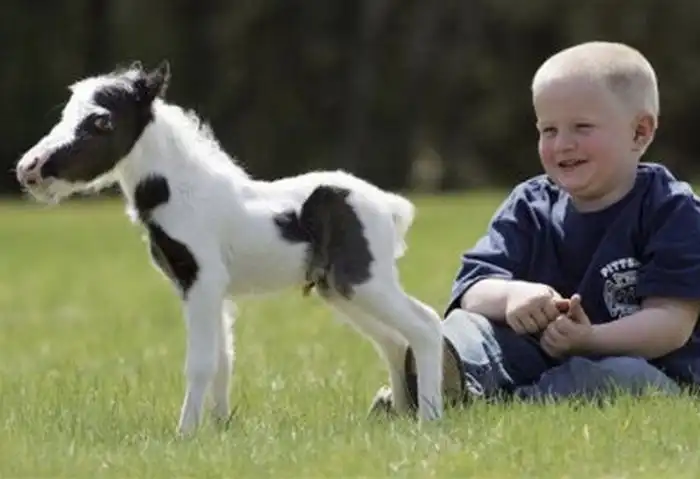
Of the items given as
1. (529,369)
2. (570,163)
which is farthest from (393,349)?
(570,163)

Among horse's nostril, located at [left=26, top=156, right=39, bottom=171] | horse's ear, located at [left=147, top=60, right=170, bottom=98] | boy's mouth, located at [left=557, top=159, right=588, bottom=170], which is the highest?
horse's ear, located at [left=147, top=60, right=170, bottom=98]

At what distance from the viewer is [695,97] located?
3512 centimetres

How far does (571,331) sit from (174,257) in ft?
4.91

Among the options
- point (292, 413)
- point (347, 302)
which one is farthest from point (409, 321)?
point (292, 413)

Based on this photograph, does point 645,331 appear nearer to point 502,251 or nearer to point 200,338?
point 502,251

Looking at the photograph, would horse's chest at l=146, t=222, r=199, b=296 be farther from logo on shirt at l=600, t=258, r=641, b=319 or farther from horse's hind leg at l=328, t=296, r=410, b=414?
logo on shirt at l=600, t=258, r=641, b=319

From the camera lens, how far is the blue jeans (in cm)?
595

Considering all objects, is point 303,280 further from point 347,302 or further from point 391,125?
point 391,125

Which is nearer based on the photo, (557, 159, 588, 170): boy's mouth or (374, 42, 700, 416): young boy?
(374, 42, 700, 416): young boy

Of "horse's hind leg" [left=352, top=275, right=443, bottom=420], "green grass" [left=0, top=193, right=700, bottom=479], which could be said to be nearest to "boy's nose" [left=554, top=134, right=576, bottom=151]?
"horse's hind leg" [left=352, top=275, right=443, bottom=420]

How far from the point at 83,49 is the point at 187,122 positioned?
96.9 ft

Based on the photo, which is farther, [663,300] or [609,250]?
[609,250]

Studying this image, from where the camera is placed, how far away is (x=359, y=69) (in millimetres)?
35906

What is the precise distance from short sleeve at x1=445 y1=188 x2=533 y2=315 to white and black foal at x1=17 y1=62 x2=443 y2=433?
723mm
